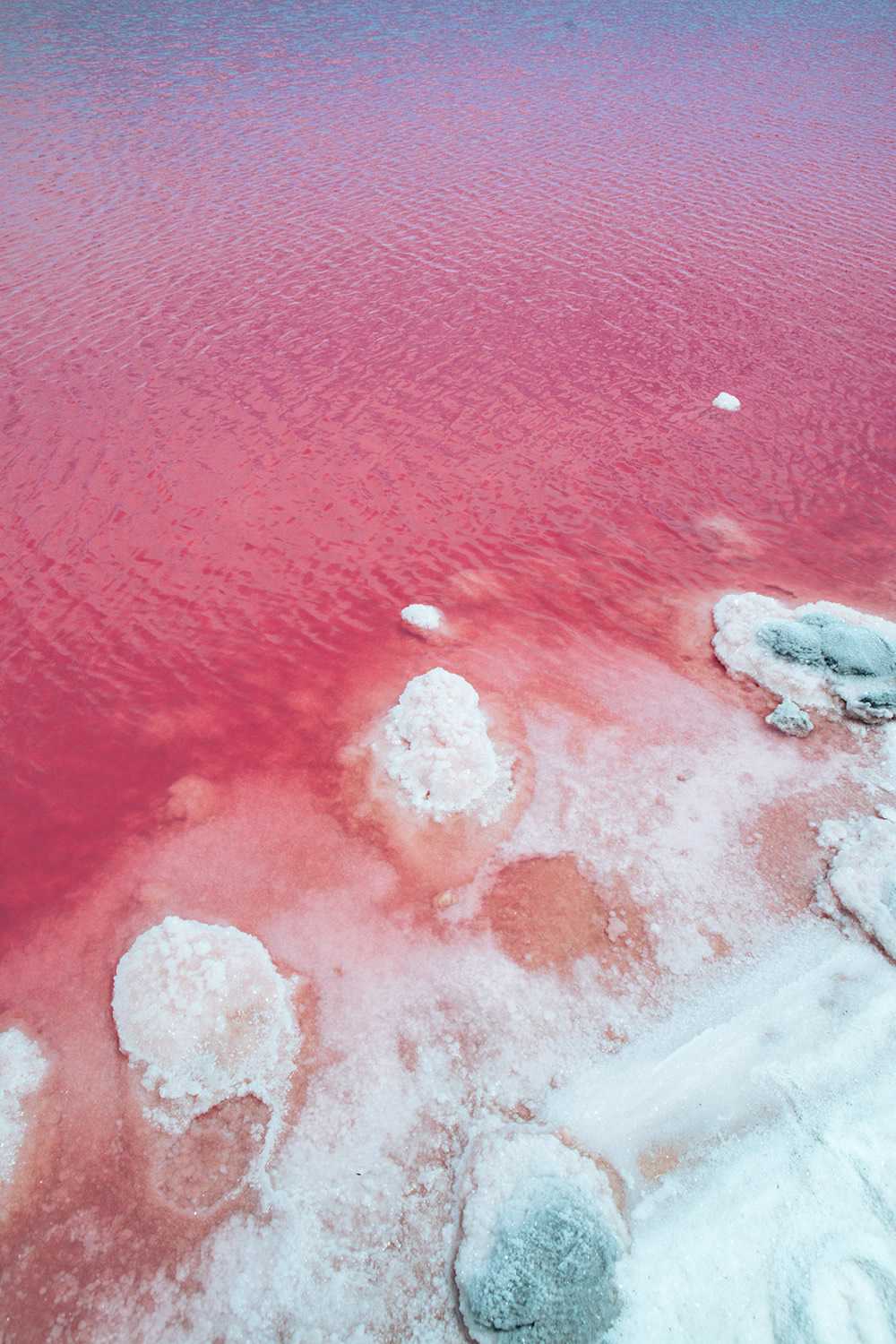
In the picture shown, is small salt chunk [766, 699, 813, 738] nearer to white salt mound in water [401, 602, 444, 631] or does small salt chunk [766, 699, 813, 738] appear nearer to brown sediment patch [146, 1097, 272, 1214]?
white salt mound in water [401, 602, 444, 631]

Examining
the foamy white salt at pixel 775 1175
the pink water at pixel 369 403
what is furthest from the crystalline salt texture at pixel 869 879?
the pink water at pixel 369 403

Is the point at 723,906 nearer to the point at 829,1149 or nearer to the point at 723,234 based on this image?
the point at 829,1149

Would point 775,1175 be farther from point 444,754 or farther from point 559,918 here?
point 444,754

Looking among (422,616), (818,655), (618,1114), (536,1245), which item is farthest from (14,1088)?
(818,655)

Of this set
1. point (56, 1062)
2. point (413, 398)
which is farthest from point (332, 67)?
point (56, 1062)

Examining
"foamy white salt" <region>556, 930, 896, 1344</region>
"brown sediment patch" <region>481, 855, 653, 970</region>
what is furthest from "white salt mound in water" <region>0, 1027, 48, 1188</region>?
"foamy white salt" <region>556, 930, 896, 1344</region>
